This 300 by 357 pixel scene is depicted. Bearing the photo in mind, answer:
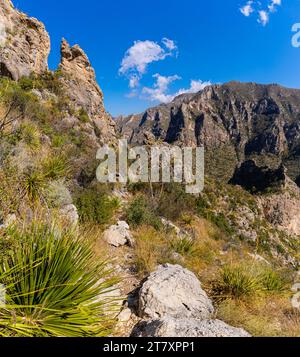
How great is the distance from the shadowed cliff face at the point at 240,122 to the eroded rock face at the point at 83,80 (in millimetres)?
71703

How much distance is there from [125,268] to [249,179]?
5718cm

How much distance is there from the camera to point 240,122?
123 m

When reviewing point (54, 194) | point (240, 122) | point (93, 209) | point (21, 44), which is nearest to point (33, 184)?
point (54, 194)

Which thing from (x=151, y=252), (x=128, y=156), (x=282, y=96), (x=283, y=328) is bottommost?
(x=283, y=328)

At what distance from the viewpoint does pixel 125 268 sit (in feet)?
15.1

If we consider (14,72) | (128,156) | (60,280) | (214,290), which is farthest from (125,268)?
(14,72)

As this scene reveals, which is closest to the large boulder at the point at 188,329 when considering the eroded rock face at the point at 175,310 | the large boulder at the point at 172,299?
the eroded rock face at the point at 175,310

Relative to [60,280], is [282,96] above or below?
above

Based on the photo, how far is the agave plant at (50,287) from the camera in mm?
1977

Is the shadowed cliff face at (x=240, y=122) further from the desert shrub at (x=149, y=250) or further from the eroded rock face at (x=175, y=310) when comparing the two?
the eroded rock face at (x=175, y=310)

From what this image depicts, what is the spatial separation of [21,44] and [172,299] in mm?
21331

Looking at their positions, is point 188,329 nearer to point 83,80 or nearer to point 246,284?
point 246,284
